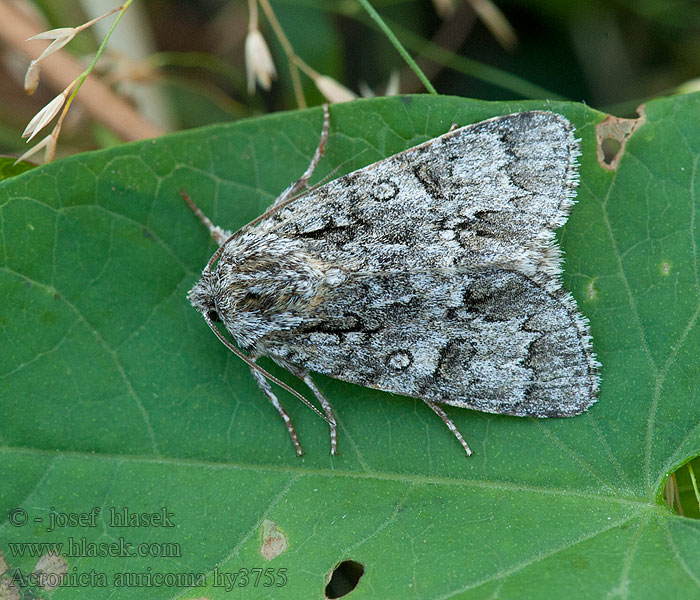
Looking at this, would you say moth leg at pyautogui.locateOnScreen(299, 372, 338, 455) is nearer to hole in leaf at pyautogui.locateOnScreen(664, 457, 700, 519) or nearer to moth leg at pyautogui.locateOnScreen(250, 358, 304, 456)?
moth leg at pyautogui.locateOnScreen(250, 358, 304, 456)

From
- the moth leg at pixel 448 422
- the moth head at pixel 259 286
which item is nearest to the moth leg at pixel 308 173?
the moth head at pixel 259 286

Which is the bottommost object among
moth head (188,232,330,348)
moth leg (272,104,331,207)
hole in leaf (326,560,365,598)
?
hole in leaf (326,560,365,598)

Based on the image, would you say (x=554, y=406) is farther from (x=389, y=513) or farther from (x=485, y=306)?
(x=389, y=513)

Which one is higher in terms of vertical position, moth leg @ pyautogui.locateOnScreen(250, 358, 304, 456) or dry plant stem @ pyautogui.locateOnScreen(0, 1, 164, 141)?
dry plant stem @ pyautogui.locateOnScreen(0, 1, 164, 141)

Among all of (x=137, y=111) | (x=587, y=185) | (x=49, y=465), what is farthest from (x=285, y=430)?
(x=137, y=111)

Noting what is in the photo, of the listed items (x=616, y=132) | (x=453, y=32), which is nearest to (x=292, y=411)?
(x=616, y=132)
